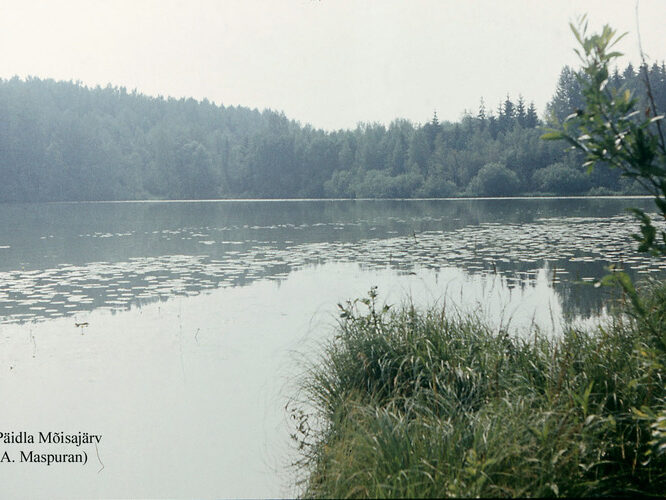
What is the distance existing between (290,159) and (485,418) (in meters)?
93.9

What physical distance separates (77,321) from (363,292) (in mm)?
4905

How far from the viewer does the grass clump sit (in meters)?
3.52

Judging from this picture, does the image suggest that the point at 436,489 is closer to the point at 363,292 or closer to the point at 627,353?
the point at 627,353

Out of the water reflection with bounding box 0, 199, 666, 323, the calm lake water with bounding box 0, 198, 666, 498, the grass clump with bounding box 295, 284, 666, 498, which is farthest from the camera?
the water reflection with bounding box 0, 199, 666, 323

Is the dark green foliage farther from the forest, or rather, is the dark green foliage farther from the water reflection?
the forest

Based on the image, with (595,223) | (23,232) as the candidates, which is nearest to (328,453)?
(595,223)

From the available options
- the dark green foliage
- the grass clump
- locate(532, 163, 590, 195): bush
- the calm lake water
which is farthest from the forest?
the dark green foliage

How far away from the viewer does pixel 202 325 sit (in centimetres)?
1059

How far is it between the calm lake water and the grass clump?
1.80 ft

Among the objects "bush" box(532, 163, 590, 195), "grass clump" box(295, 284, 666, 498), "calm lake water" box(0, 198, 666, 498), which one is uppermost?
"bush" box(532, 163, 590, 195)

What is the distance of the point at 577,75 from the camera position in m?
3.13

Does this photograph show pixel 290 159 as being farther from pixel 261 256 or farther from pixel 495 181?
pixel 261 256

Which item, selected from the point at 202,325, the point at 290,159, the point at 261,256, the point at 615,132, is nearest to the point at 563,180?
the point at 290,159

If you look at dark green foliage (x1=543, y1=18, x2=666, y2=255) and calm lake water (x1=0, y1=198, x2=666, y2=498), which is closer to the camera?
dark green foliage (x1=543, y1=18, x2=666, y2=255)
